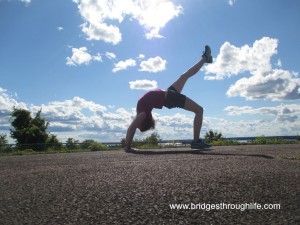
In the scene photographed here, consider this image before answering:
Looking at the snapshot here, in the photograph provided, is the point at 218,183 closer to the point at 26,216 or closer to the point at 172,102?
the point at 26,216

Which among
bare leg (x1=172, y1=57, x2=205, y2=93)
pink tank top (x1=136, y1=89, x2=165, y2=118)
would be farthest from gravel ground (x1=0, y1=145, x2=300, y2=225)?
bare leg (x1=172, y1=57, x2=205, y2=93)

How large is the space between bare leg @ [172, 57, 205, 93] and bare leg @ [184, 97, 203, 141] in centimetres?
39

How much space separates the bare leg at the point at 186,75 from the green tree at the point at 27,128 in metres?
17.0

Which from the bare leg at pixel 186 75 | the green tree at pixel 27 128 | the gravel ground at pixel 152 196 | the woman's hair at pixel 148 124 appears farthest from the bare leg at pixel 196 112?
the green tree at pixel 27 128

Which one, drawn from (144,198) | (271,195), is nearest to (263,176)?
(271,195)

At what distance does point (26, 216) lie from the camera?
6.30 feet

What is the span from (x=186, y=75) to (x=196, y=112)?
901mm

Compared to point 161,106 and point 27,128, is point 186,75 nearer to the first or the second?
point 161,106

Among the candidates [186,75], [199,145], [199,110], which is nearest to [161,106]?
[199,110]

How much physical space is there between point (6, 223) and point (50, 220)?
236mm

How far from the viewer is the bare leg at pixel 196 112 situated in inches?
279

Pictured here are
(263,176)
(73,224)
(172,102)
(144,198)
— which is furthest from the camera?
(172,102)

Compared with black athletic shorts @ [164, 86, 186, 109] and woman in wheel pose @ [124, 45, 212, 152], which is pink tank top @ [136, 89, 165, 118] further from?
black athletic shorts @ [164, 86, 186, 109]

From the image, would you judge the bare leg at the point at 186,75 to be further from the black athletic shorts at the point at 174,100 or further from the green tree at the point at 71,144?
the green tree at the point at 71,144
